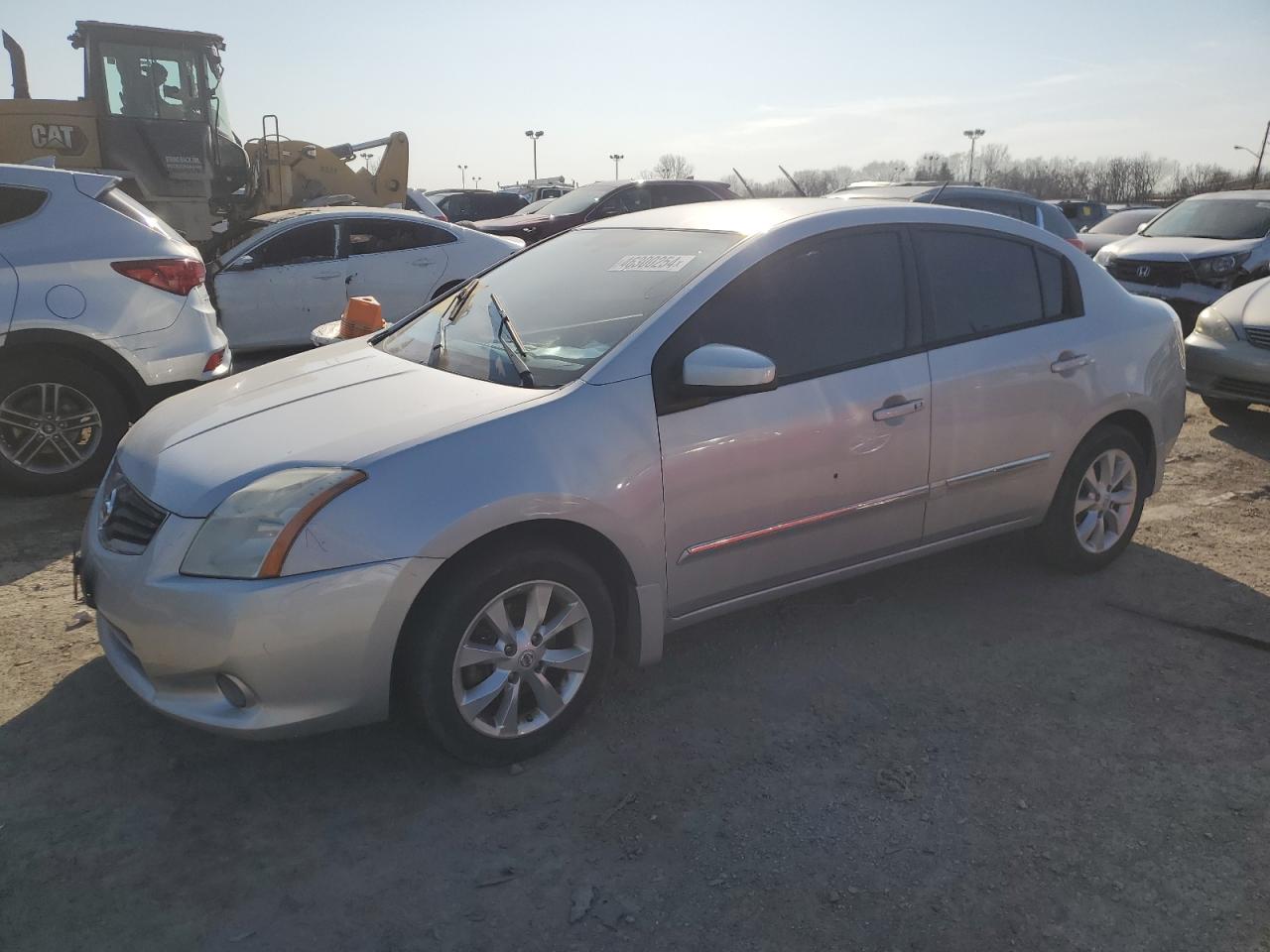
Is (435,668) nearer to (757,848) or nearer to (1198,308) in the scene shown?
(757,848)

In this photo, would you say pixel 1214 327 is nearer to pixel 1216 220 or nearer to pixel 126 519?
pixel 1216 220

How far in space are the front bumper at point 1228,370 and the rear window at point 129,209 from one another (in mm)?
7021

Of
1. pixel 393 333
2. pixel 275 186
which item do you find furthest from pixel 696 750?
pixel 275 186

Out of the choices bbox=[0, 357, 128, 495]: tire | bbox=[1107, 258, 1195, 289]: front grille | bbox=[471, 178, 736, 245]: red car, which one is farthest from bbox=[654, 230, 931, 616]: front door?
bbox=[471, 178, 736, 245]: red car

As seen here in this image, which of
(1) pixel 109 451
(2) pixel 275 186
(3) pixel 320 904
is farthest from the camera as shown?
(2) pixel 275 186

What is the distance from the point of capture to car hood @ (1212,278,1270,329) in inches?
276

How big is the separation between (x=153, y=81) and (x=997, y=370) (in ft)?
41.4

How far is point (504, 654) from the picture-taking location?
9.70 ft

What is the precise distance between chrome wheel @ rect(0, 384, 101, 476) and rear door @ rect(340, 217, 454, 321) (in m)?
4.04

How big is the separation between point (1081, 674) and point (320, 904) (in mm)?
2750

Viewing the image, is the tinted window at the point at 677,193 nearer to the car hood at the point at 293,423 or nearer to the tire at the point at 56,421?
the tire at the point at 56,421

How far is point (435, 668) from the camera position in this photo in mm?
2824

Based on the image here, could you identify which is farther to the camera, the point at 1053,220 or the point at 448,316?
the point at 1053,220

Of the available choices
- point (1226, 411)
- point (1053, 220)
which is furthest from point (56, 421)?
point (1053, 220)
